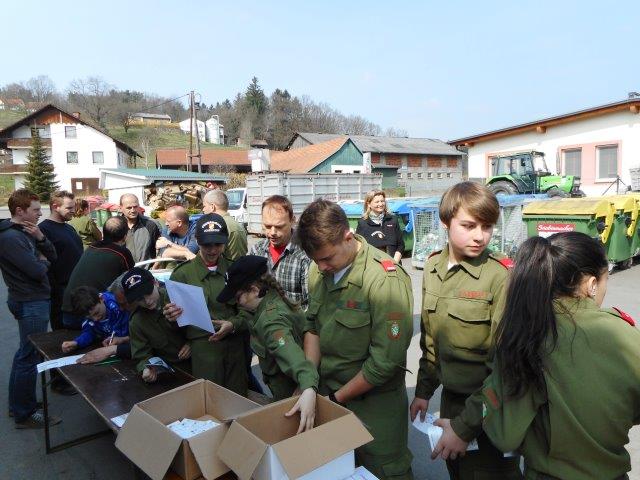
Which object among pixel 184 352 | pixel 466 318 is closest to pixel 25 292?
pixel 184 352

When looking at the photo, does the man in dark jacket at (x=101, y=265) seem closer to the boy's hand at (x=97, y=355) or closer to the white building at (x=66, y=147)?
the boy's hand at (x=97, y=355)

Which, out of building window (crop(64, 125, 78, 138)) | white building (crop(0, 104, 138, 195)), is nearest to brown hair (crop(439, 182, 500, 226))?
white building (crop(0, 104, 138, 195))

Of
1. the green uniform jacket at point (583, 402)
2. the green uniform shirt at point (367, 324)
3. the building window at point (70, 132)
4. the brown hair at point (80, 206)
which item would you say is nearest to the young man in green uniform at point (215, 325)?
the green uniform shirt at point (367, 324)

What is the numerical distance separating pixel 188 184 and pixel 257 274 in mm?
26164

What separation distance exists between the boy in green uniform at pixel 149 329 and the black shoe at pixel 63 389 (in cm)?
222

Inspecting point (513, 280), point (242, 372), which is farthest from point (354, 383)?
point (242, 372)

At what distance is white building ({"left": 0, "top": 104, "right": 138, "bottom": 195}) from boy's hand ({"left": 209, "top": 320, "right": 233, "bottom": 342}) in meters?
49.3

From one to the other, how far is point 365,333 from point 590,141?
72.6 ft

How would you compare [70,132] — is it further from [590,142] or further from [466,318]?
[466,318]

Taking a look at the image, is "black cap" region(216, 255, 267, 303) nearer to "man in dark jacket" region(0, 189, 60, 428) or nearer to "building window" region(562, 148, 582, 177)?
"man in dark jacket" region(0, 189, 60, 428)

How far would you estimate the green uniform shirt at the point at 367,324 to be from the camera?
6.40ft

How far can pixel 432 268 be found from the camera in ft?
7.23

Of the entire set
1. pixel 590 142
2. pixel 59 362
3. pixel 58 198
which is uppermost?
pixel 590 142

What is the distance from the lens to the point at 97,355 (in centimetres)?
336
